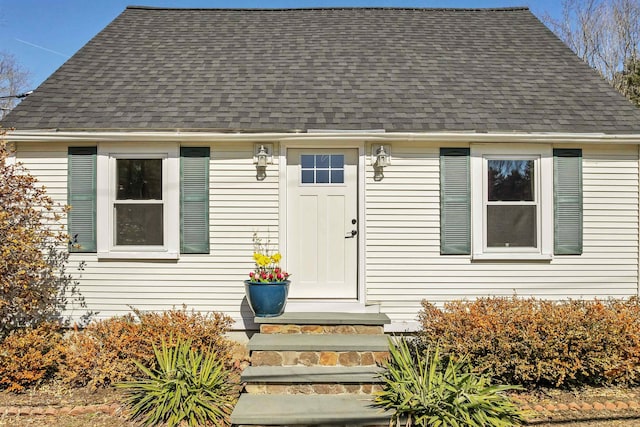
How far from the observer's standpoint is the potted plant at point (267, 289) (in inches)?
203

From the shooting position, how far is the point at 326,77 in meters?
6.82

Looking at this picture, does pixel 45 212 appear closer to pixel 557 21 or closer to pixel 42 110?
pixel 42 110

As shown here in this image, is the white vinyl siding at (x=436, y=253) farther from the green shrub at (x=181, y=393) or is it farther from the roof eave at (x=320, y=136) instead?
the green shrub at (x=181, y=393)

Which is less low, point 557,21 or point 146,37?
point 557,21

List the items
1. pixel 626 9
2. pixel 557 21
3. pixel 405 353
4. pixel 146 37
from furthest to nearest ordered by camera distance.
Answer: pixel 557 21 < pixel 626 9 < pixel 146 37 < pixel 405 353

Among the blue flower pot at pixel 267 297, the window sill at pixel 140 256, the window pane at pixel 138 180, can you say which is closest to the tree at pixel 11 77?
the window pane at pixel 138 180

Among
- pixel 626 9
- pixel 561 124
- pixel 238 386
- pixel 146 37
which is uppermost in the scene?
pixel 626 9

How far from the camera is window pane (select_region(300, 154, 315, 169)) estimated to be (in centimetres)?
600

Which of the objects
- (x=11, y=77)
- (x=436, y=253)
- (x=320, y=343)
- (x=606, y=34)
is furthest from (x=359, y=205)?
(x=11, y=77)

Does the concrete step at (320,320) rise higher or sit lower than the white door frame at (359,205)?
lower

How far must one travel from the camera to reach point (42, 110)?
5996mm

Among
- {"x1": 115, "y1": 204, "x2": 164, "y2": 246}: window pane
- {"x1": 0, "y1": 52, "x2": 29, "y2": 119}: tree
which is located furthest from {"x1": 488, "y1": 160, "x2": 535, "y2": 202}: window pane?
{"x1": 0, "y1": 52, "x2": 29, "y2": 119}: tree

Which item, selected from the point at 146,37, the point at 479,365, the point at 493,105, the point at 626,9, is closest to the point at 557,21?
the point at 626,9

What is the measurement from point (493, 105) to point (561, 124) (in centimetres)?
91
